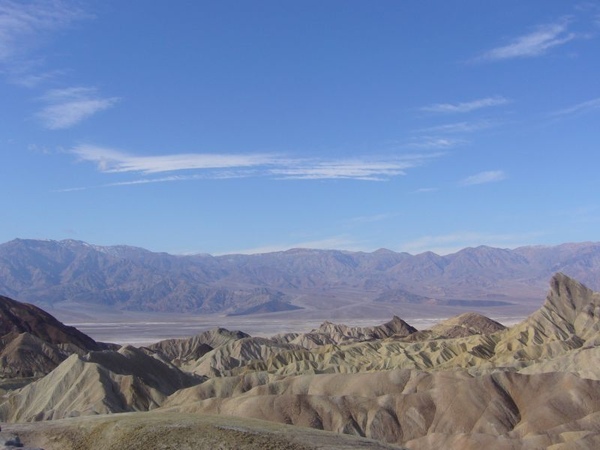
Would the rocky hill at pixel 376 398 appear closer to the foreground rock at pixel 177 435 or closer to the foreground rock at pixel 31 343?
the foreground rock at pixel 177 435

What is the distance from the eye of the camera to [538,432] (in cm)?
6606

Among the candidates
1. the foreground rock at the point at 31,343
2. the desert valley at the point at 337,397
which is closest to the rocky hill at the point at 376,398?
the desert valley at the point at 337,397

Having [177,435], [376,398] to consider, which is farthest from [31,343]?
[177,435]

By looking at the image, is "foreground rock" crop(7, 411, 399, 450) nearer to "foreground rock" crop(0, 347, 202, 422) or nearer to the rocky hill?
the rocky hill

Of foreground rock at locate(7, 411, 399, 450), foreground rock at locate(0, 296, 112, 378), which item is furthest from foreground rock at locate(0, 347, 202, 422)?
foreground rock at locate(0, 296, 112, 378)

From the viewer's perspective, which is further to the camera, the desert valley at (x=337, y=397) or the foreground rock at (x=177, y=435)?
the desert valley at (x=337, y=397)

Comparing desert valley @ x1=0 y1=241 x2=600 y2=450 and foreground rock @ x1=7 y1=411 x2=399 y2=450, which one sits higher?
foreground rock @ x1=7 y1=411 x2=399 y2=450

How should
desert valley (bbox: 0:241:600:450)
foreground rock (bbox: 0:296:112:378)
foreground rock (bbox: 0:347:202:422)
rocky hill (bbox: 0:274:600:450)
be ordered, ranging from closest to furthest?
desert valley (bbox: 0:241:600:450)
rocky hill (bbox: 0:274:600:450)
foreground rock (bbox: 0:347:202:422)
foreground rock (bbox: 0:296:112:378)

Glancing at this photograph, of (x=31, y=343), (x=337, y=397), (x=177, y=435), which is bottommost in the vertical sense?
(x=337, y=397)

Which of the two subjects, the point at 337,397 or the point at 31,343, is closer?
the point at 337,397

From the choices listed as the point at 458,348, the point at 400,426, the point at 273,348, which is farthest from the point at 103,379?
the point at 273,348

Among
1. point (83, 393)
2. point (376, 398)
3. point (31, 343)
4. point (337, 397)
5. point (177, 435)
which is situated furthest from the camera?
point (31, 343)

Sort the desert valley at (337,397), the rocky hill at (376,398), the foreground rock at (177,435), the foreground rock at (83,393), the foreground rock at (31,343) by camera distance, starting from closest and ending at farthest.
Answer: the foreground rock at (177,435) → the desert valley at (337,397) → the rocky hill at (376,398) → the foreground rock at (83,393) → the foreground rock at (31,343)

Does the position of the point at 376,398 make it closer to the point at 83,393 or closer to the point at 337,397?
the point at 337,397
